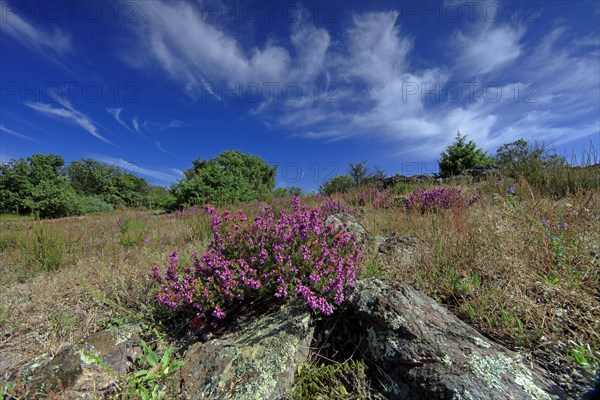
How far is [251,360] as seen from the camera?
1402 mm

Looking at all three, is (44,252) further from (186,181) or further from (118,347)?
(186,181)

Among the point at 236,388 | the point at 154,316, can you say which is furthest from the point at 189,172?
the point at 236,388

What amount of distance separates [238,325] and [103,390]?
805 millimetres

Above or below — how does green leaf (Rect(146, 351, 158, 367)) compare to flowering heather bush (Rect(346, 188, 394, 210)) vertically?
below

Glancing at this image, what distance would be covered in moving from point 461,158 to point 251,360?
28004 mm

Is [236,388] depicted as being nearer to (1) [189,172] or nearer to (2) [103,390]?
(2) [103,390]

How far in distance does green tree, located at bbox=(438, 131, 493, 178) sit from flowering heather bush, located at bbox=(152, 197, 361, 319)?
81.3 feet

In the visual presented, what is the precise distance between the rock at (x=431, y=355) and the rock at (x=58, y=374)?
169cm

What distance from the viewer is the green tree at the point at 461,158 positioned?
23.1 metres

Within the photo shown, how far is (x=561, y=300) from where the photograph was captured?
5.13 ft

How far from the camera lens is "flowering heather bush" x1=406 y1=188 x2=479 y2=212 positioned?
177 inches

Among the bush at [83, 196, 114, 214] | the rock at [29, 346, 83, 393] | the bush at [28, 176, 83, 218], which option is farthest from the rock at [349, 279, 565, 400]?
the bush at [83, 196, 114, 214]

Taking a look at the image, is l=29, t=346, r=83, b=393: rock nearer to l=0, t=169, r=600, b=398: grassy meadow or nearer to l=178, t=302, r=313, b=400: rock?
l=0, t=169, r=600, b=398: grassy meadow

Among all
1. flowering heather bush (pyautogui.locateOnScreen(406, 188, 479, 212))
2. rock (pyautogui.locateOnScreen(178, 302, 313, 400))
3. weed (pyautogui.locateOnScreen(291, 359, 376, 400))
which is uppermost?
flowering heather bush (pyautogui.locateOnScreen(406, 188, 479, 212))
